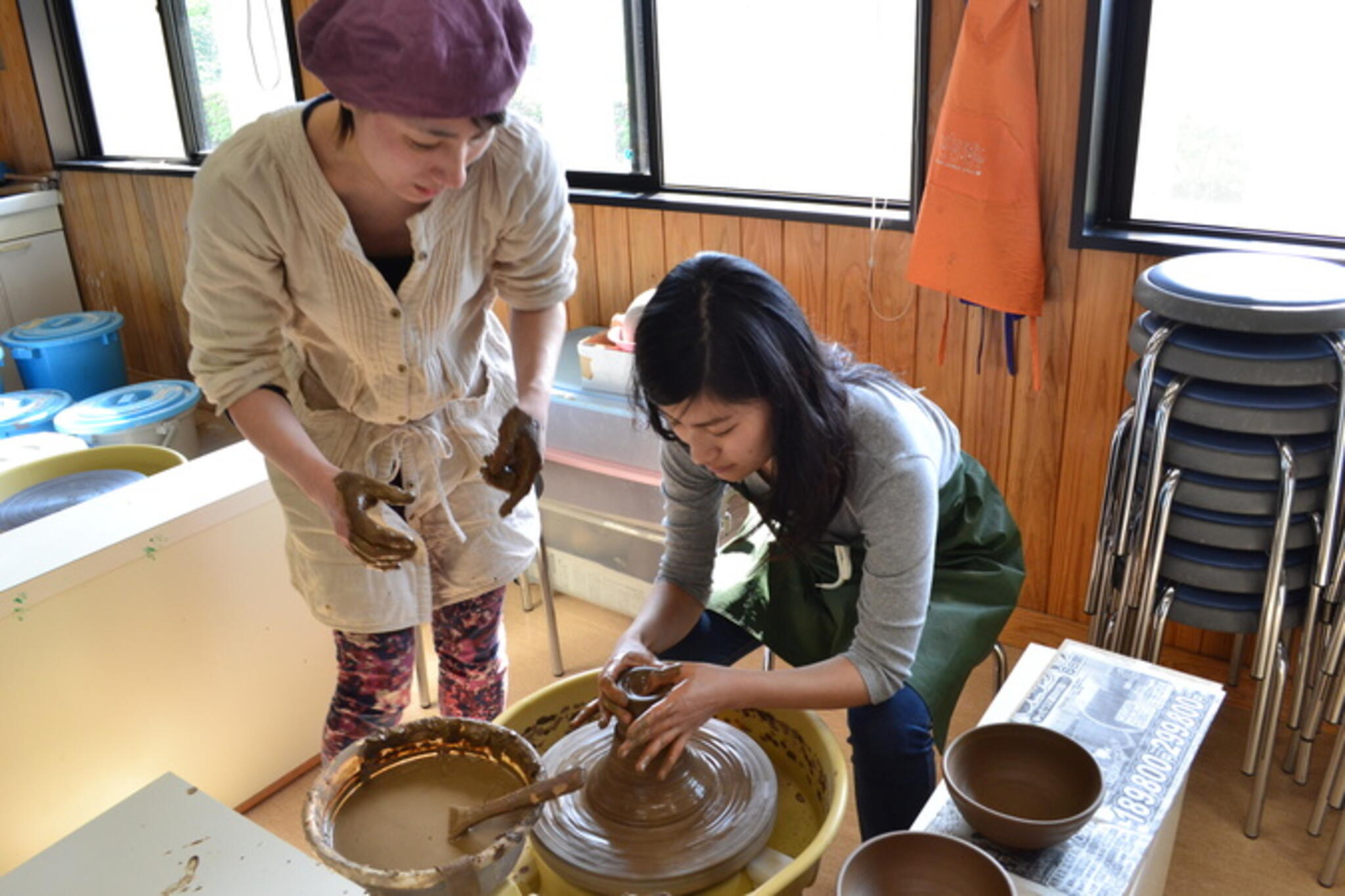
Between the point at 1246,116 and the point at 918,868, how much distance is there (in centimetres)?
160

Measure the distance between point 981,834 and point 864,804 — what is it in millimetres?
358

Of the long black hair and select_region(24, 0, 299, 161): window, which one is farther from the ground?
select_region(24, 0, 299, 161): window

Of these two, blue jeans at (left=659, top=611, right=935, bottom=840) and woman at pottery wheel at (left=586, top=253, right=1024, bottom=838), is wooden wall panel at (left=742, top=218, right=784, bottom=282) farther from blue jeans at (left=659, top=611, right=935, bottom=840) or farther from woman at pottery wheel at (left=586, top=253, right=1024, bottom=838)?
blue jeans at (left=659, top=611, right=935, bottom=840)

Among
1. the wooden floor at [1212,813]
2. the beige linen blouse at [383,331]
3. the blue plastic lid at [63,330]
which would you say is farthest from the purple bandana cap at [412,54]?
the blue plastic lid at [63,330]

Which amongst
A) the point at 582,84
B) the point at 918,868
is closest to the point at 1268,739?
the point at 918,868

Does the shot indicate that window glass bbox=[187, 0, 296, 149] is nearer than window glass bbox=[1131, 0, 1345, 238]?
No

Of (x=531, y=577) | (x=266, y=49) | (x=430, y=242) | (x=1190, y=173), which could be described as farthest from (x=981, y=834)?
(x=266, y=49)

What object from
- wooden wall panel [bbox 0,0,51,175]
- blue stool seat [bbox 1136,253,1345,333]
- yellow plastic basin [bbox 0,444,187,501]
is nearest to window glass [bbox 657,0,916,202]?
blue stool seat [bbox 1136,253,1345,333]

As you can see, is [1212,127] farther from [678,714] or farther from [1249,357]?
[678,714]

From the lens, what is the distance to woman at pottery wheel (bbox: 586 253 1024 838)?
1260 mm

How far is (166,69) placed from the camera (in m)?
3.95

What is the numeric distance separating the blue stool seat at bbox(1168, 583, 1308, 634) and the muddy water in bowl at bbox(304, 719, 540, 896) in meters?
1.18

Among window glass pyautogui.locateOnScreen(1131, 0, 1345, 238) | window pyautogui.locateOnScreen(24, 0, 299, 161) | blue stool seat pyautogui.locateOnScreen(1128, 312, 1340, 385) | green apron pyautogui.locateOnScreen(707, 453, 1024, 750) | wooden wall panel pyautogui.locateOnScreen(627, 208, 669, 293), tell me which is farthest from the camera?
window pyautogui.locateOnScreen(24, 0, 299, 161)

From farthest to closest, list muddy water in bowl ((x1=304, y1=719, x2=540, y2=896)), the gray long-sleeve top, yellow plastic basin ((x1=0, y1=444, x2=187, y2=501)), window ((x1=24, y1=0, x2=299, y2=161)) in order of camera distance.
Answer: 1. window ((x1=24, y1=0, x2=299, y2=161))
2. yellow plastic basin ((x1=0, y1=444, x2=187, y2=501))
3. the gray long-sleeve top
4. muddy water in bowl ((x1=304, y1=719, x2=540, y2=896))
